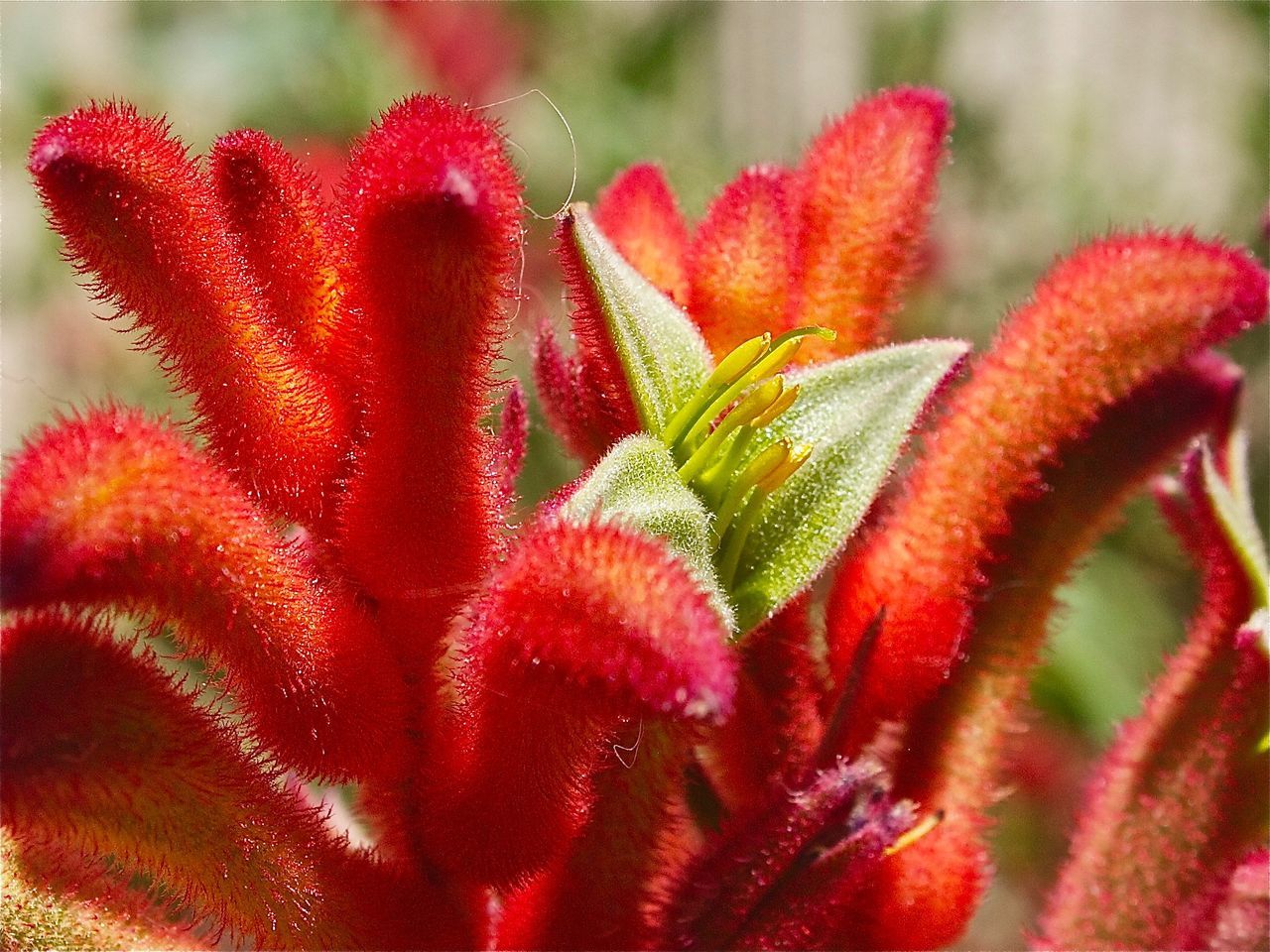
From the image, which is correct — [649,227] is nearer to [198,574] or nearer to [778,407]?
[778,407]

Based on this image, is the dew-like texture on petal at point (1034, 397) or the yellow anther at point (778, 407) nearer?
the yellow anther at point (778, 407)

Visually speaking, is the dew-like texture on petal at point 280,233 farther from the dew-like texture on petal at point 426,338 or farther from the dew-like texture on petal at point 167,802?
the dew-like texture on petal at point 167,802

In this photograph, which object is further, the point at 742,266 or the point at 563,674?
the point at 742,266

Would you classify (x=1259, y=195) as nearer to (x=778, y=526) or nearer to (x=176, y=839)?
(x=778, y=526)

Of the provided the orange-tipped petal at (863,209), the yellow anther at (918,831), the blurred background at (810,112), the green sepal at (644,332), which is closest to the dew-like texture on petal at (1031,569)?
the yellow anther at (918,831)

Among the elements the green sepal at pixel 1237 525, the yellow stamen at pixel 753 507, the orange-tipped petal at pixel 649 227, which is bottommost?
the green sepal at pixel 1237 525

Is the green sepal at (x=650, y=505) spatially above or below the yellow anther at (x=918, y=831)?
above

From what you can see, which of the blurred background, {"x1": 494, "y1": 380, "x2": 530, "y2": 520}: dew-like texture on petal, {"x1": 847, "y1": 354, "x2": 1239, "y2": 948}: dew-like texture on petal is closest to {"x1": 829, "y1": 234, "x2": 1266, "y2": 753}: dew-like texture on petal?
{"x1": 847, "y1": 354, "x2": 1239, "y2": 948}: dew-like texture on petal

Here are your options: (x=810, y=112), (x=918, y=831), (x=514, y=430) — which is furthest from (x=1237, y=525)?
(x=810, y=112)
